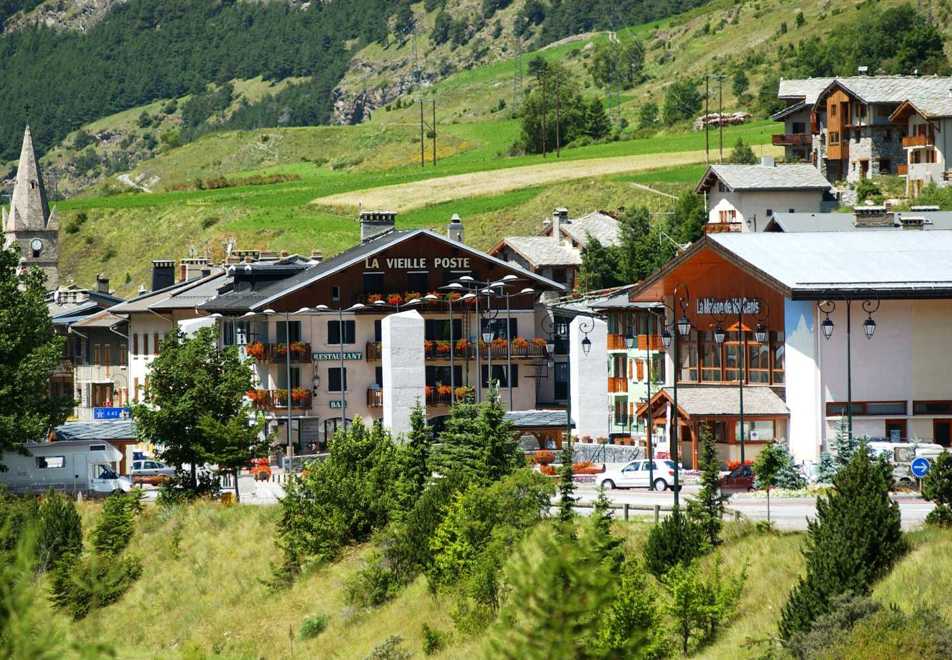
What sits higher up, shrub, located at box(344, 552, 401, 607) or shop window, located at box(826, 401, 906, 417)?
shop window, located at box(826, 401, 906, 417)

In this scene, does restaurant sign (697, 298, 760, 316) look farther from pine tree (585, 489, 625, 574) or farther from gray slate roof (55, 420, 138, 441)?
pine tree (585, 489, 625, 574)

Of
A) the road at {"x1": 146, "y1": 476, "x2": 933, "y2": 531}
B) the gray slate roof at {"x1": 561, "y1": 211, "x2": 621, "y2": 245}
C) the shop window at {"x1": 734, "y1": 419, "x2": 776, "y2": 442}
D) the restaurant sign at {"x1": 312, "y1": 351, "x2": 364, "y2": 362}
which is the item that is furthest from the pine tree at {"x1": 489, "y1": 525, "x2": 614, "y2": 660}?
the gray slate roof at {"x1": 561, "y1": 211, "x2": 621, "y2": 245}

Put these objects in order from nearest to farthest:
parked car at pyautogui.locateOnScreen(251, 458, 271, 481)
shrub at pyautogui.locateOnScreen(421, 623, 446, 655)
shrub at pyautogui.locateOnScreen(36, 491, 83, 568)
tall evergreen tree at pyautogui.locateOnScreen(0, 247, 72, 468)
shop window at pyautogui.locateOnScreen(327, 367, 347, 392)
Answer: shrub at pyautogui.locateOnScreen(421, 623, 446, 655), shrub at pyautogui.locateOnScreen(36, 491, 83, 568), tall evergreen tree at pyautogui.locateOnScreen(0, 247, 72, 468), parked car at pyautogui.locateOnScreen(251, 458, 271, 481), shop window at pyautogui.locateOnScreen(327, 367, 347, 392)

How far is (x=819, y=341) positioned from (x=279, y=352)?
1067 inches

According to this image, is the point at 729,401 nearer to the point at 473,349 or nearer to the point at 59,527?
the point at 473,349

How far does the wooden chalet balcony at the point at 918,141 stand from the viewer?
382 ft

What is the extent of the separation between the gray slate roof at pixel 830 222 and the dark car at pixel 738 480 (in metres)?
20.2

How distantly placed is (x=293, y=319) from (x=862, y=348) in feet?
93.3

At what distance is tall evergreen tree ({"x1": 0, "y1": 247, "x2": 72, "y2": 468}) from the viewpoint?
241 ft

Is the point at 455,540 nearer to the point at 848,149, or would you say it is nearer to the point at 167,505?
the point at 167,505

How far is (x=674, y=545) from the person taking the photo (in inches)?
1741

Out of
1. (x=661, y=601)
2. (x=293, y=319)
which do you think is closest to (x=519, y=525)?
(x=661, y=601)

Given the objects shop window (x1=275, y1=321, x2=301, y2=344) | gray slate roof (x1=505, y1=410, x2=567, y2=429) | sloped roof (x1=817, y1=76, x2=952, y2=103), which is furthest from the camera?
sloped roof (x1=817, y1=76, x2=952, y2=103)

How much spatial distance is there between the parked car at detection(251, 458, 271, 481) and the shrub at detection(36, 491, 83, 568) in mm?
10247
